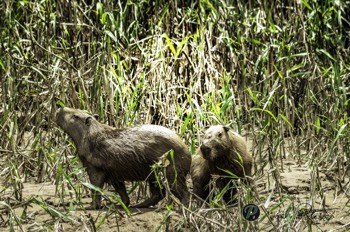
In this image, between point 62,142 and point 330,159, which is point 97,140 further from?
point 330,159

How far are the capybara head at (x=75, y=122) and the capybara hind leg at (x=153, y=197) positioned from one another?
72cm

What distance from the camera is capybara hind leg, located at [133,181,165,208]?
30.6 feet

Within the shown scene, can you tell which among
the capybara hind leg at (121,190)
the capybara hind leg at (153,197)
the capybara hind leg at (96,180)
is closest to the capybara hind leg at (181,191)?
the capybara hind leg at (153,197)

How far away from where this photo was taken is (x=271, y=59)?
1191cm

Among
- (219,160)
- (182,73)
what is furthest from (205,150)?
(182,73)

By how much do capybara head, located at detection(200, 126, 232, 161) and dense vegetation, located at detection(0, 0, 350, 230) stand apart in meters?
0.96

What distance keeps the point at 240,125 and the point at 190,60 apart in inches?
51.9

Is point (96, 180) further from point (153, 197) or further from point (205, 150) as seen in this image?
point (205, 150)

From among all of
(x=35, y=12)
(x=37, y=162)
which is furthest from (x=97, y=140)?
(x=35, y=12)

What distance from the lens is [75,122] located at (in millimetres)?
9539

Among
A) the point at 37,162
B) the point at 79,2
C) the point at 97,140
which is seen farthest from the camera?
the point at 79,2

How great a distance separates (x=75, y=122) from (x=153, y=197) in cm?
91

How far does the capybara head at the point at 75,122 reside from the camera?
374 inches

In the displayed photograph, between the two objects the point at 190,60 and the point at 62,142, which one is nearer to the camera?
the point at 62,142
